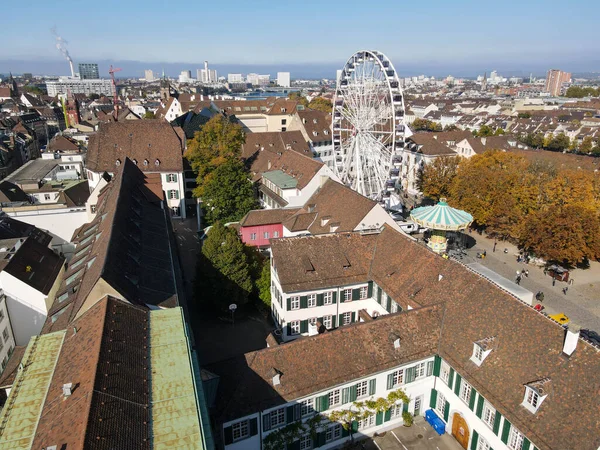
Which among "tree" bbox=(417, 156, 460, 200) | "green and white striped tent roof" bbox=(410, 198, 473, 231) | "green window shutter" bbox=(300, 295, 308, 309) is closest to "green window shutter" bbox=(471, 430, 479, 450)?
"green window shutter" bbox=(300, 295, 308, 309)

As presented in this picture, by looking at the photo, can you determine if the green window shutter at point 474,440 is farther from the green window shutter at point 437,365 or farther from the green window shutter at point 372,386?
the green window shutter at point 372,386

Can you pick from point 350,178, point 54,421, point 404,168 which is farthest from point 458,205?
point 54,421

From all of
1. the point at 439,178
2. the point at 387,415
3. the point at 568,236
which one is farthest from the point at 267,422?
the point at 439,178

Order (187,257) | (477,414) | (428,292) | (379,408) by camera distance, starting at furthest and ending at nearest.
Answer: (187,257) → (428,292) → (379,408) → (477,414)

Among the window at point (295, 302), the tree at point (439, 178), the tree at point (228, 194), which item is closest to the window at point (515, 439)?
the window at point (295, 302)

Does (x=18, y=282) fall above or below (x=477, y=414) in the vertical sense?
above

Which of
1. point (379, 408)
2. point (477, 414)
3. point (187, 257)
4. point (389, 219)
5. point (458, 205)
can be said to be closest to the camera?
point (477, 414)

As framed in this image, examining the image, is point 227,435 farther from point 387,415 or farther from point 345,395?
point 387,415

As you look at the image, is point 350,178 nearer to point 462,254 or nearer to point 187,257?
point 462,254
